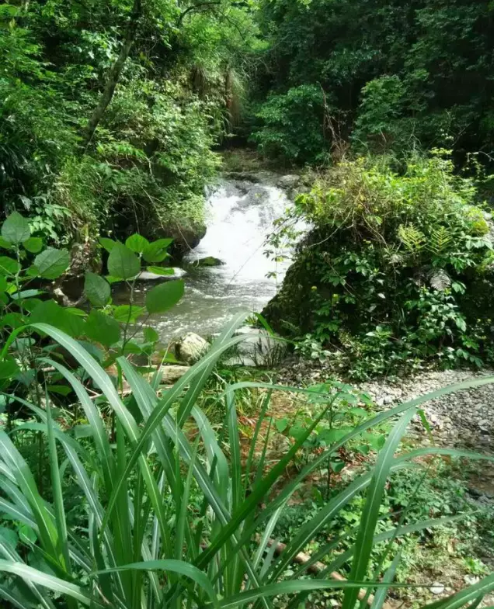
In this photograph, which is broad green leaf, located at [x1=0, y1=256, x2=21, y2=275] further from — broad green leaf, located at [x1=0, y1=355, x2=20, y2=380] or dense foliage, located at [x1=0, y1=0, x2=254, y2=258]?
dense foliage, located at [x1=0, y1=0, x2=254, y2=258]

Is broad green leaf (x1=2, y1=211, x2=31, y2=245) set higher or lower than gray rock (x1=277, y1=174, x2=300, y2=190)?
lower

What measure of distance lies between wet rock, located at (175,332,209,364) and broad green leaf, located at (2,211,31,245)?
8.74 feet

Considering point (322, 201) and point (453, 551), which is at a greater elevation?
point (322, 201)

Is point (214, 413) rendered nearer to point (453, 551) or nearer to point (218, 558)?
point (453, 551)

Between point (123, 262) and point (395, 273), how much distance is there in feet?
9.94

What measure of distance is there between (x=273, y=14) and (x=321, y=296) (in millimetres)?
13321

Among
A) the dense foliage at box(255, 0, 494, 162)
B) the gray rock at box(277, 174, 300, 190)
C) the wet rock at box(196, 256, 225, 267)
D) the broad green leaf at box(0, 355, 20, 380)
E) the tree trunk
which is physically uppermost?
the dense foliage at box(255, 0, 494, 162)

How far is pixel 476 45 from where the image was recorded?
27.2 ft

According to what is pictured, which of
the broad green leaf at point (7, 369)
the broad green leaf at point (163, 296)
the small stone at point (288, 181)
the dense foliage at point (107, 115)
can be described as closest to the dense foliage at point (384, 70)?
the small stone at point (288, 181)

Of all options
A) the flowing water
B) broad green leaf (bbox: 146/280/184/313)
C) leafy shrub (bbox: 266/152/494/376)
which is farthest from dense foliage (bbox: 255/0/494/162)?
broad green leaf (bbox: 146/280/184/313)

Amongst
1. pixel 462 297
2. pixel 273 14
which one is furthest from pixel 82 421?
pixel 273 14

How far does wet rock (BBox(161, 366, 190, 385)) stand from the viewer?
132 inches

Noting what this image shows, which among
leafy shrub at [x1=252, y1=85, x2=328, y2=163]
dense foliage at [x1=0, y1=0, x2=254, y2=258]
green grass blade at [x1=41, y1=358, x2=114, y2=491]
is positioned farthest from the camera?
leafy shrub at [x1=252, y1=85, x2=328, y2=163]

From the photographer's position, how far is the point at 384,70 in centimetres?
1147
